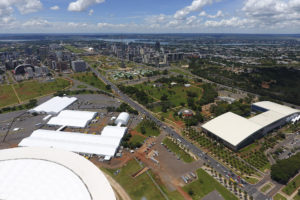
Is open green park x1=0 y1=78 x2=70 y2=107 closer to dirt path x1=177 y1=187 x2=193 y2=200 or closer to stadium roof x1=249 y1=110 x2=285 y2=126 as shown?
dirt path x1=177 y1=187 x2=193 y2=200

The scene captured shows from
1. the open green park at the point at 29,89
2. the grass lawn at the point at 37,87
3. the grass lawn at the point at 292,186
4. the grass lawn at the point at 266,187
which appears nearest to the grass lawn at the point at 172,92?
the grass lawn at the point at 266,187

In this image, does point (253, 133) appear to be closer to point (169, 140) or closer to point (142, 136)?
point (169, 140)

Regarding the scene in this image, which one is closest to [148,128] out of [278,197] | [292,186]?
[278,197]

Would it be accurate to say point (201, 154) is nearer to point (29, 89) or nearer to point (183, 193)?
point (183, 193)

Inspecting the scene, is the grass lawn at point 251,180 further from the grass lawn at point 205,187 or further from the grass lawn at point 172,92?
the grass lawn at point 172,92

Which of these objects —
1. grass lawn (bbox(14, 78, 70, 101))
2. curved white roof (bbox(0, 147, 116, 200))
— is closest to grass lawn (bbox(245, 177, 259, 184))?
curved white roof (bbox(0, 147, 116, 200))
